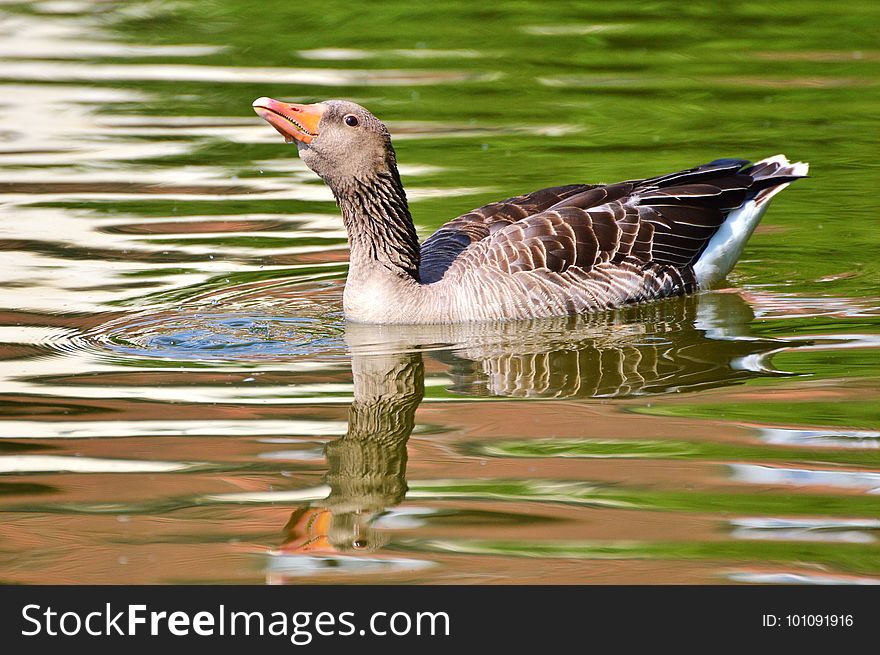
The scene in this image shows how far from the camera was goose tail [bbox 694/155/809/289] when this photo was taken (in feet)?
40.8

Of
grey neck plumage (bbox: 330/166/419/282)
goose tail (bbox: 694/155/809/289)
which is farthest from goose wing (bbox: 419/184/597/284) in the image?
goose tail (bbox: 694/155/809/289)

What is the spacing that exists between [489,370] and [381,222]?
6.24 feet

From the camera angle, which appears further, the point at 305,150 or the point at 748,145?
the point at 748,145

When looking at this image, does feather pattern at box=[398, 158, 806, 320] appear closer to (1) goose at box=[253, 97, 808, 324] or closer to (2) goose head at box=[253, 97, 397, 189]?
(1) goose at box=[253, 97, 808, 324]

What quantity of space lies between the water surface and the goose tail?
0.28 metres

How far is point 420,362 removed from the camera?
409 inches

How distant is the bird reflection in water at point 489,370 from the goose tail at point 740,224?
10.9 inches

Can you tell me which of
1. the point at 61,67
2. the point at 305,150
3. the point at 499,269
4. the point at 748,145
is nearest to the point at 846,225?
the point at 748,145

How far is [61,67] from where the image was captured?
22.2 metres

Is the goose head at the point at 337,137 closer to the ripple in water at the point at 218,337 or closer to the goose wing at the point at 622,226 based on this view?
the goose wing at the point at 622,226

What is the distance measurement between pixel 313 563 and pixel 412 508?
797 millimetres

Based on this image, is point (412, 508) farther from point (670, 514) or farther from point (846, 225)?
point (846, 225)

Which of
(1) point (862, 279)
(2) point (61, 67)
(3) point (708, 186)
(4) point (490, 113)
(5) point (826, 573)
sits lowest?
(5) point (826, 573)

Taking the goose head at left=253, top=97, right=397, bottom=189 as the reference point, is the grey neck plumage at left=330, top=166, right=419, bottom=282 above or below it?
below
